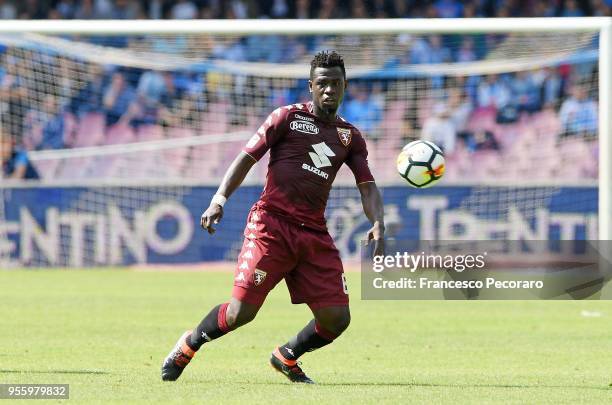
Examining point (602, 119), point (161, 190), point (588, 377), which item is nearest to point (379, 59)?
point (161, 190)

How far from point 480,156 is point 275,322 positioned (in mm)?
8090

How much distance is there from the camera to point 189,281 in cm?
1794

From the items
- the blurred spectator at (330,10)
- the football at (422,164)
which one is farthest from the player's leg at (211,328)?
the blurred spectator at (330,10)

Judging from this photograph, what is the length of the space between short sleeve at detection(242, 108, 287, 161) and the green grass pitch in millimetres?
1590

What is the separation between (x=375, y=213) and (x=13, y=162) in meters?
12.9

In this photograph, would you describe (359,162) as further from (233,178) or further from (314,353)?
(314,353)

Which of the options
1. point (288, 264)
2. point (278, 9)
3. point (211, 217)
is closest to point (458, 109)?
point (278, 9)

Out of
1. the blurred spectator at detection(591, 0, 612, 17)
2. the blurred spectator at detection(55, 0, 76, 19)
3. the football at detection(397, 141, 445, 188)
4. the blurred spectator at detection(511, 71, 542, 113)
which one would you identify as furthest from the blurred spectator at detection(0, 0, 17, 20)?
the football at detection(397, 141, 445, 188)

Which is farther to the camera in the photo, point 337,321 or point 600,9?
point 600,9

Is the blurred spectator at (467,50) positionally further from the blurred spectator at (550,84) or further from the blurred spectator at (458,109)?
the blurred spectator at (550,84)

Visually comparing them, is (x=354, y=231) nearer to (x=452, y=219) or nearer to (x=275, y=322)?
(x=452, y=219)

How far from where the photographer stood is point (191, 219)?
64.9 ft

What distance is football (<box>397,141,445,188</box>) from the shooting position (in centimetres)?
1015

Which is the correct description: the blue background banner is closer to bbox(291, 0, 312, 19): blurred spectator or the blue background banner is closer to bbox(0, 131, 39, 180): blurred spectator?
bbox(0, 131, 39, 180): blurred spectator
